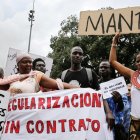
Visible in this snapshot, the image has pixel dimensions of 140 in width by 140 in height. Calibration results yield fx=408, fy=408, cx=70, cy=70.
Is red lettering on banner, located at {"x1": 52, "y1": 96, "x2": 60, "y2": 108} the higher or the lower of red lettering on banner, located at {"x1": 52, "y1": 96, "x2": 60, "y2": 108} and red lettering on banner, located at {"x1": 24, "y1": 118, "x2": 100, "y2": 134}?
the higher

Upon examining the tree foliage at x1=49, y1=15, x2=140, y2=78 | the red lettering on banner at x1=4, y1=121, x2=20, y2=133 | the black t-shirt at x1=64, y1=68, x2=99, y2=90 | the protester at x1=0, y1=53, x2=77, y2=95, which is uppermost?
the tree foliage at x1=49, y1=15, x2=140, y2=78

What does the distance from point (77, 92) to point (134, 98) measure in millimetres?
689

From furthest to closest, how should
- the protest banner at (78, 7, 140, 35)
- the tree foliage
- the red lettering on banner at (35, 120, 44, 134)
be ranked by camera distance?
the tree foliage < the protest banner at (78, 7, 140, 35) < the red lettering on banner at (35, 120, 44, 134)

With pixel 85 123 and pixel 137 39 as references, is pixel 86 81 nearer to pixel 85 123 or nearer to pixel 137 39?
pixel 85 123

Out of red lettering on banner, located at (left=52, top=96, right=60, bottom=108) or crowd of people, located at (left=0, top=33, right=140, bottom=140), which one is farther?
red lettering on banner, located at (left=52, top=96, right=60, bottom=108)

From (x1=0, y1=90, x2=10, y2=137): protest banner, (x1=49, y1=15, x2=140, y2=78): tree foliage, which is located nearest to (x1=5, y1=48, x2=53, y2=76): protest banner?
(x1=0, y1=90, x2=10, y2=137): protest banner

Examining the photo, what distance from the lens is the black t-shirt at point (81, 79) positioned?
566 centimetres

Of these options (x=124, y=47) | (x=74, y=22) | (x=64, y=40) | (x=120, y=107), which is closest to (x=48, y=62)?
(x=120, y=107)

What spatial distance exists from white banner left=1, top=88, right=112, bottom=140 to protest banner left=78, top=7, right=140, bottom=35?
3.71 ft

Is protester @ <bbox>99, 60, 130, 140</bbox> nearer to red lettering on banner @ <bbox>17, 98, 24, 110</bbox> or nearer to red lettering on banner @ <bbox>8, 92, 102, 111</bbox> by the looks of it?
red lettering on banner @ <bbox>8, 92, 102, 111</bbox>

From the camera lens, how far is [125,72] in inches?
192

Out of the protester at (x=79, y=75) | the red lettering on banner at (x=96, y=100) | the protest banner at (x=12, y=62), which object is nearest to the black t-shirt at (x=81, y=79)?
the protester at (x=79, y=75)

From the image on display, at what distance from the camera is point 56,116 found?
4.80 m

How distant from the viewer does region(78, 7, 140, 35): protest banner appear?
546 cm
